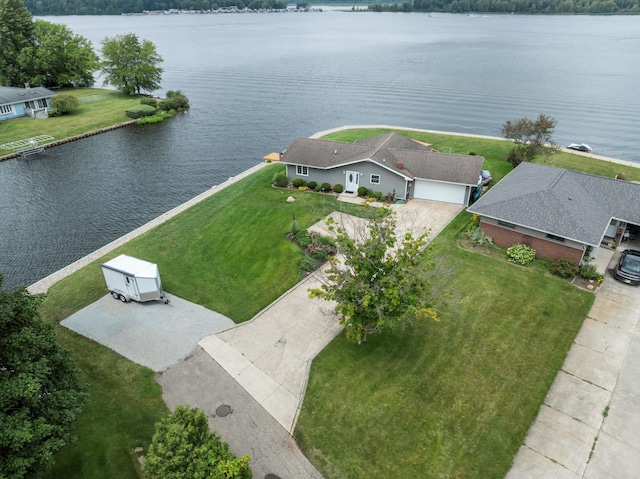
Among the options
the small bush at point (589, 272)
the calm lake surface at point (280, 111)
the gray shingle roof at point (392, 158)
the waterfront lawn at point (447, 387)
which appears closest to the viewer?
the waterfront lawn at point (447, 387)

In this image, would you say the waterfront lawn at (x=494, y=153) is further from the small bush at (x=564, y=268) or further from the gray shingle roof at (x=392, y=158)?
the small bush at (x=564, y=268)

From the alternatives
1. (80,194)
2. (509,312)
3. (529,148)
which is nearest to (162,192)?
(80,194)

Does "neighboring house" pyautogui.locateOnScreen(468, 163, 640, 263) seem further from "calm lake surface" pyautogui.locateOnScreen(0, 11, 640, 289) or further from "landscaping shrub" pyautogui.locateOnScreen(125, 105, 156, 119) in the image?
"landscaping shrub" pyautogui.locateOnScreen(125, 105, 156, 119)

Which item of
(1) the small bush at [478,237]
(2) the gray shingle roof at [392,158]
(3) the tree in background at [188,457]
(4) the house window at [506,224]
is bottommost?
(1) the small bush at [478,237]

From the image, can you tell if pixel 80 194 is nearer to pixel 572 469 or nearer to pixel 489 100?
pixel 572 469

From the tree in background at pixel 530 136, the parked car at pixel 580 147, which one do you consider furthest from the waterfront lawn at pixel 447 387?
the parked car at pixel 580 147

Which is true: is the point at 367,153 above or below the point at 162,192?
above

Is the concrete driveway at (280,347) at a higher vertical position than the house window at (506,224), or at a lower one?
lower
